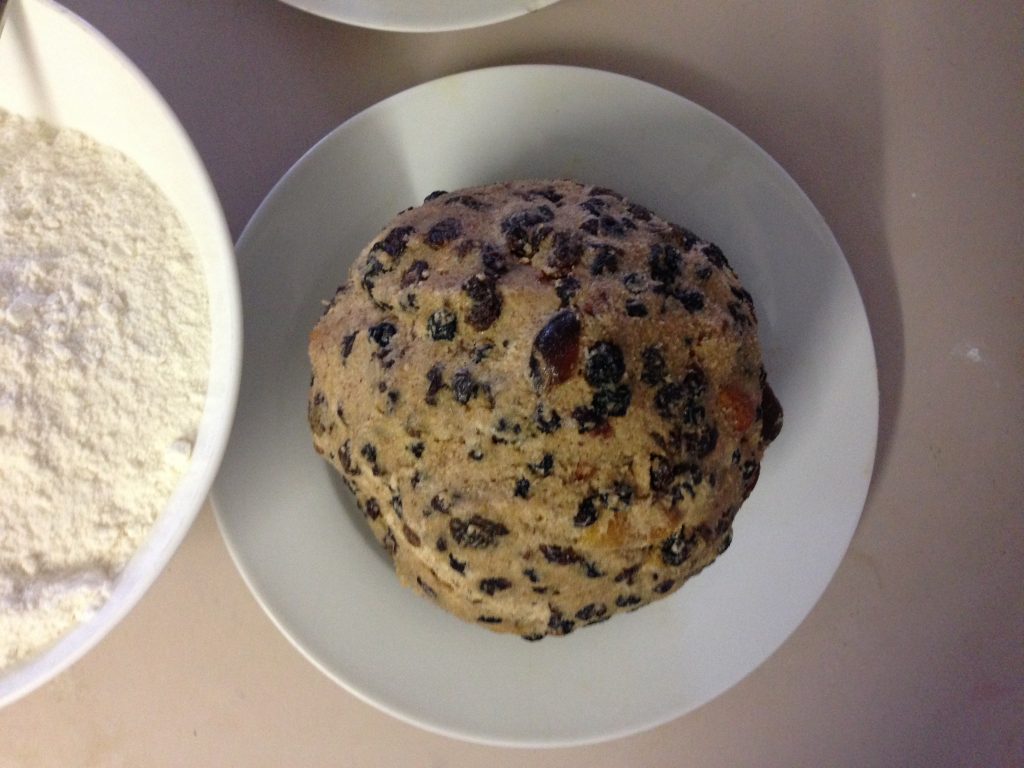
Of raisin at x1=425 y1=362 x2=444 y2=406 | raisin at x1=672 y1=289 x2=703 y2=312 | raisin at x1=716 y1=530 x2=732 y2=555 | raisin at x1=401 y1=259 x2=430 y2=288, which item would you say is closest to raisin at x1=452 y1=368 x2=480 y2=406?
raisin at x1=425 y1=362 x2=444 y2=406

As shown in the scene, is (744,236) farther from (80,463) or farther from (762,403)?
(80,463)

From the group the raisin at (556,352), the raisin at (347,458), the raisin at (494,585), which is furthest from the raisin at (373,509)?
the raisin at (556,352)

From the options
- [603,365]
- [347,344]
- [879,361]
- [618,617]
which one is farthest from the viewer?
[879,361]

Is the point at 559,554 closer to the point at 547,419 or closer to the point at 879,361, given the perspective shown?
the point at 547,419

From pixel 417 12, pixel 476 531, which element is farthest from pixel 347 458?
pixel 417 12

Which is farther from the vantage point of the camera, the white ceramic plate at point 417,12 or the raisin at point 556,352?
the white ceramic plate at point 417,12

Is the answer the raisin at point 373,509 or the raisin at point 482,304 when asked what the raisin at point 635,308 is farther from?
the raisin at point 373,509

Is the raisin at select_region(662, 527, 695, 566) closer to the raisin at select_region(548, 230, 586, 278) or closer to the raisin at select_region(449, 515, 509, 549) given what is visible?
the raisin at select_region(449, 515, 509, 549)
